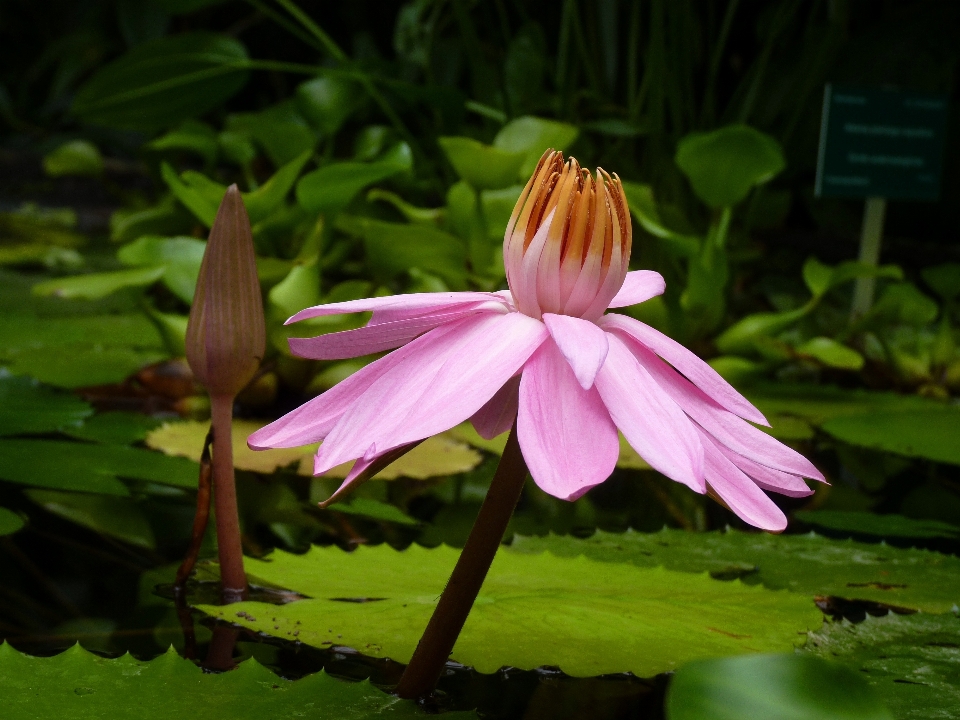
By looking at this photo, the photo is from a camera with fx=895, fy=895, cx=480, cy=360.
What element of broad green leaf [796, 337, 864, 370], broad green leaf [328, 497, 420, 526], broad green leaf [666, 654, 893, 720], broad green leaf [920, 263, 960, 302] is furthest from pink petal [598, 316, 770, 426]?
broad green leaf [920, 263, 960, 302]

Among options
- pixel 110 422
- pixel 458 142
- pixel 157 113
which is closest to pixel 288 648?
pixel 110 422

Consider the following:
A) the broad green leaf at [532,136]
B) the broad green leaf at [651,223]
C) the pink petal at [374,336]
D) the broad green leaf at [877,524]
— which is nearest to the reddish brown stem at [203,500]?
the pink petal at [374,336]

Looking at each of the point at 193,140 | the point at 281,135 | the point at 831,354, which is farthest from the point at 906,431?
the point at 193,140

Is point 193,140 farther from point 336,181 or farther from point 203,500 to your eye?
point 203,500

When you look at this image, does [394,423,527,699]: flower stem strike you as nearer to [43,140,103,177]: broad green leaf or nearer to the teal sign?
the teal sign

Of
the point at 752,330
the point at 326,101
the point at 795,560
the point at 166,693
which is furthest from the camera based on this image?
the point at 326,101
